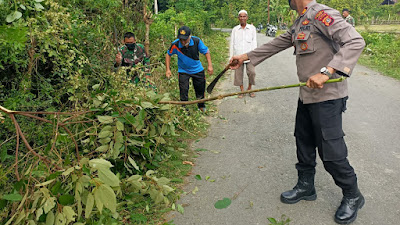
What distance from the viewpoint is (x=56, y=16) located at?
407 centimetres

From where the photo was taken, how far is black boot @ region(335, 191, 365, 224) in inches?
116

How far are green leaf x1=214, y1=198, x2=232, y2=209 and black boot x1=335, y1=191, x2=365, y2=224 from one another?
1012 mm

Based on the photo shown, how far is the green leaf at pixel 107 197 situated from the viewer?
2.22 meters

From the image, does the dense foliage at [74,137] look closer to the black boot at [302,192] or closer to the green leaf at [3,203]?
the green leaf at [3,203]

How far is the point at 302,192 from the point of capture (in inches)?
131

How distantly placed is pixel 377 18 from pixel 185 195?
170ft

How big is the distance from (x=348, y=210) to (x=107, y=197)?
6.85 feet

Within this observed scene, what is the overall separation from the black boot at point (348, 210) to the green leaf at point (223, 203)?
1012mm

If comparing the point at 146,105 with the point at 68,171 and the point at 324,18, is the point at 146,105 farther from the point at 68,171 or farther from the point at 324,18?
the point at 324,18

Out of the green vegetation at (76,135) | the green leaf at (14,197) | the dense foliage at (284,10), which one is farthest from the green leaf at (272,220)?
the dense foliage at (284,10)

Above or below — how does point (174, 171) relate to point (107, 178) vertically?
below

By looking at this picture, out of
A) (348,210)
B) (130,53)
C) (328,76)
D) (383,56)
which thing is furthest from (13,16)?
(383,56)

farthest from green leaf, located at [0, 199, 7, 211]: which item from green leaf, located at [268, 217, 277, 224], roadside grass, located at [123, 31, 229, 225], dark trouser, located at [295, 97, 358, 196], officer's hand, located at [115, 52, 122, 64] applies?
officer's hand, located at [115, 52, 122, 64]

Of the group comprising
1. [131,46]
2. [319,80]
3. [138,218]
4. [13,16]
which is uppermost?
[13,16]
